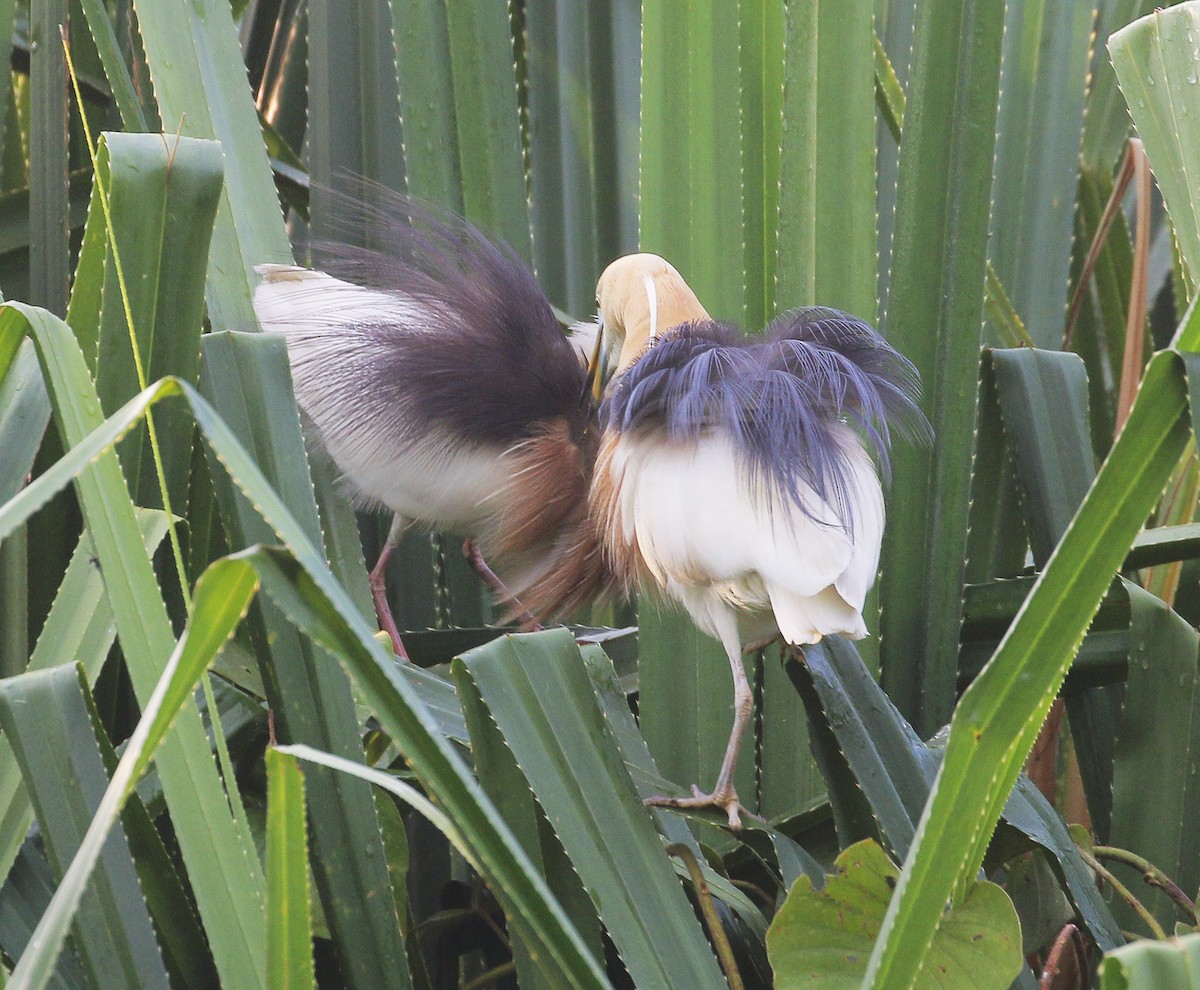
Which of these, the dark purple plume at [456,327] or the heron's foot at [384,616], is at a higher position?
the dark purple plume at [456,327]

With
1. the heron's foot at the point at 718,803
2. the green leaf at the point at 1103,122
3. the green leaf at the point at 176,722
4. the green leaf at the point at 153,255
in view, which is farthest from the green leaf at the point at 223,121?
the green leaf at the point at 1103,122

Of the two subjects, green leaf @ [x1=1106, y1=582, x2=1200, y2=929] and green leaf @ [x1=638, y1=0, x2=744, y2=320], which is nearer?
green leaf @ [x1=1106, y1=582, x2=1200, y2=929]

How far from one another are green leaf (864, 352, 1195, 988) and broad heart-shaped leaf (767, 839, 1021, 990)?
155mm

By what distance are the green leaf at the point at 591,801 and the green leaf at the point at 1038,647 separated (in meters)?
0.15

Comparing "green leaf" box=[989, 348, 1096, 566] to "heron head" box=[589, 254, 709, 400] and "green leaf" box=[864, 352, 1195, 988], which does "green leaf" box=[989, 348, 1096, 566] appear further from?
"green leaf" box=[864, 352, 1195, 988]

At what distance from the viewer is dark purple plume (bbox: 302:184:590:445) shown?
105 cm

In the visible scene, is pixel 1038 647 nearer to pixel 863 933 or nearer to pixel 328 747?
pixel 863 933

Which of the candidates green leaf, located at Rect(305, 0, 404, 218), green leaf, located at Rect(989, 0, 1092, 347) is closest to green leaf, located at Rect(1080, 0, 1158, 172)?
green leaf, located at Rect(989, 0, 1092, 347)

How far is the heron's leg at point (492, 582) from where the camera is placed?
105 centimetres

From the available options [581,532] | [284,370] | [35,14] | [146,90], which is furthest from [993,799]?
[146,90]

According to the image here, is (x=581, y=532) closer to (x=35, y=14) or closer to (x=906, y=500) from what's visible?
(x=906, y=500)

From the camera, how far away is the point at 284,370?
669 mm

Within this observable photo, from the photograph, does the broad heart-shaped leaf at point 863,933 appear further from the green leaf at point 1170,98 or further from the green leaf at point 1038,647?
the green leaf at point 1170,98

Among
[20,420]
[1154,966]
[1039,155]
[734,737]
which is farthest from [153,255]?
[1039,155]
